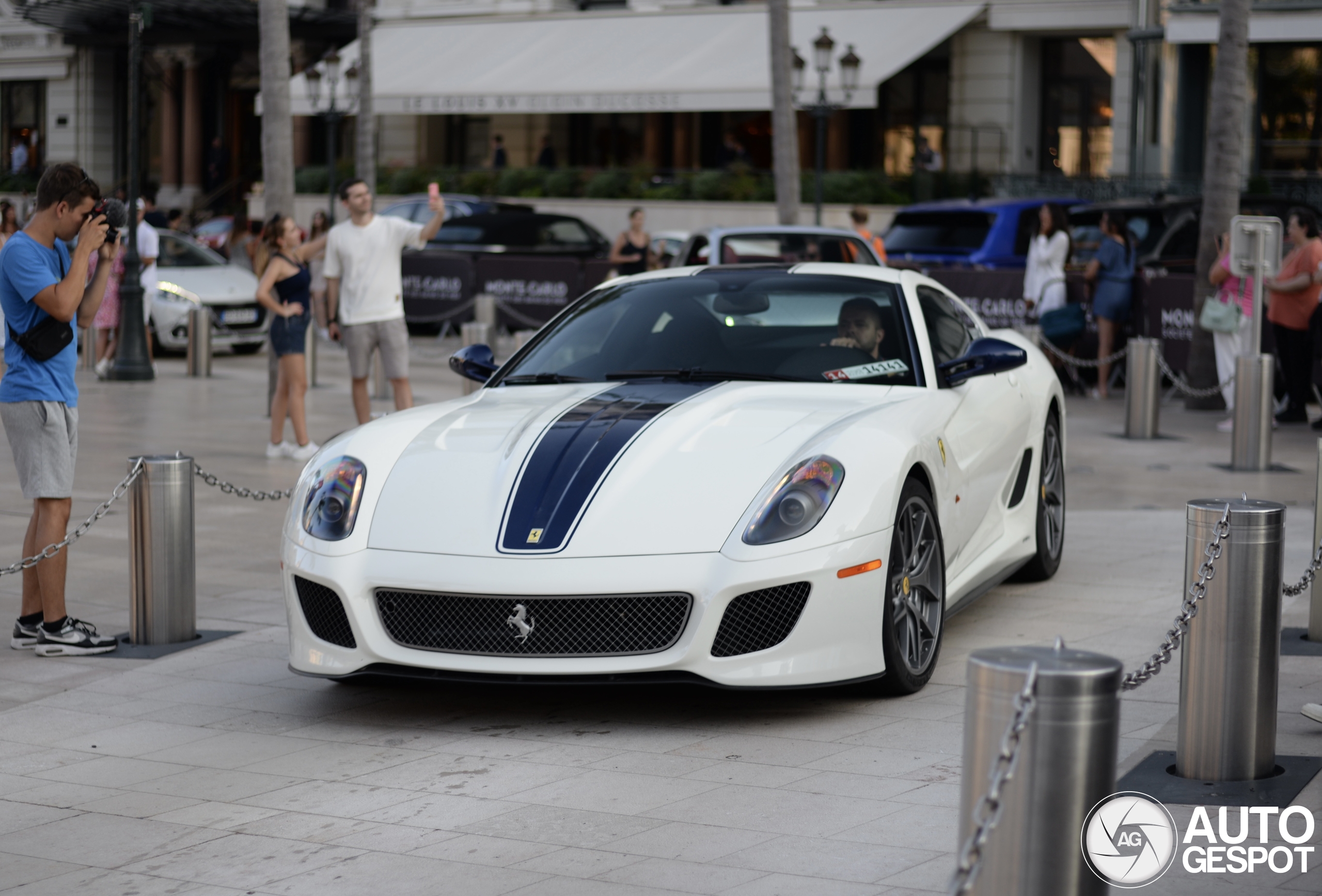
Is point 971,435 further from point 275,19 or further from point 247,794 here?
point 275,19

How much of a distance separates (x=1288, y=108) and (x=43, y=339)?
91.5ft

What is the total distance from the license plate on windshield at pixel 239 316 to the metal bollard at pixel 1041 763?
1907cm

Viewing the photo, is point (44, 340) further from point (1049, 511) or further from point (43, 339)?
point (1049, 511)

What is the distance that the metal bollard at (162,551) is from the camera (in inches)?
272

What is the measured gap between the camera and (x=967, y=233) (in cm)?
2073

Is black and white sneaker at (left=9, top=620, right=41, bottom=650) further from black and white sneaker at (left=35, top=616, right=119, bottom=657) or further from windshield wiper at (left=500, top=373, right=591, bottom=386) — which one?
windshield wiper at (left=500, top=373, right=591, bottom=386)

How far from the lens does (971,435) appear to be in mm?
6875

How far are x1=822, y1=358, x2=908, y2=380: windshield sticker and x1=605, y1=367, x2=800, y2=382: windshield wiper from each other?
6.0 inches

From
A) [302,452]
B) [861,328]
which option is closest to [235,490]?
[861,328]

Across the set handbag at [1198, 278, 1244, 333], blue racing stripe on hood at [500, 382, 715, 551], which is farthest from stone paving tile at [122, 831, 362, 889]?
handbag at [1198, 278, 1244, 333]

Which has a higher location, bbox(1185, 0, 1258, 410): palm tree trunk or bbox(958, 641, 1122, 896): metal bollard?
bbox(1185, 0, 1258, 410): palm tree trunk

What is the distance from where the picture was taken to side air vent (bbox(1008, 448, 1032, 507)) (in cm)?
759

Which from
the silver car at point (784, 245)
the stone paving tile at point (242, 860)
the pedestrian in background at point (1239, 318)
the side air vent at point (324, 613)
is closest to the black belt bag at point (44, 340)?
the side air vent at point (324, 613)

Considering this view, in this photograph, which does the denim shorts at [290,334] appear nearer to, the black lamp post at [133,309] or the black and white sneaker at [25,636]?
the black and white sneaker at [25,636]
